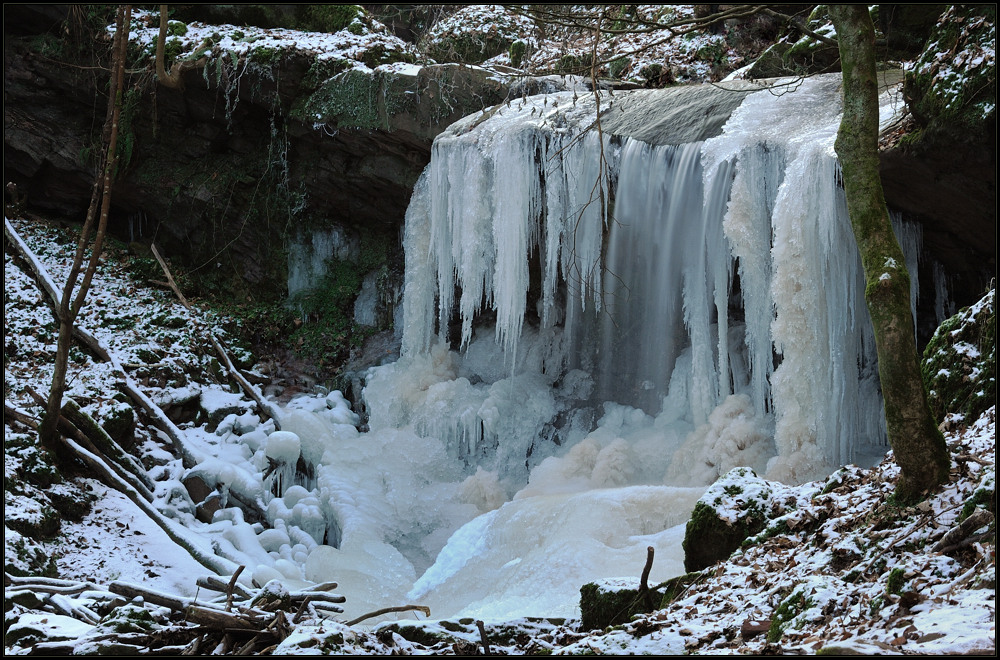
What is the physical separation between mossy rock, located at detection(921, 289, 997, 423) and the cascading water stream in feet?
6.21

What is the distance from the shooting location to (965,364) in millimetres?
4637

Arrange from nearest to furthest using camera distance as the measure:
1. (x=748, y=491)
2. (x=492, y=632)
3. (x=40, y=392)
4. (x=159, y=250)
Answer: (x=492, y=632)
(x=748, y=491)
(x=40, y=392)
(x=159, y=250)

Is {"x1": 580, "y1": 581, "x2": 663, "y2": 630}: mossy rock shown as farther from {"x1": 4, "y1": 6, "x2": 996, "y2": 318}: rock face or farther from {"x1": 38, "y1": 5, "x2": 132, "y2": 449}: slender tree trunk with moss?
{"x1": 4, "y1": 6, "x2": 996, "y2": 318}: rock face

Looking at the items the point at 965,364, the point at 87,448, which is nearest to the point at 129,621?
the point at 87,448

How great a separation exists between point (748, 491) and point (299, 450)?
5573mm

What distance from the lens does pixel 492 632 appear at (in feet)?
13.5

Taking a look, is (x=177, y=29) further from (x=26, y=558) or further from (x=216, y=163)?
(x=26, y=558)

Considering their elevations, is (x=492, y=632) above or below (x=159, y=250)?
below

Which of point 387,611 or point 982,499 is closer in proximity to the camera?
point 982,499

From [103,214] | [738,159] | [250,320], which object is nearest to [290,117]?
[250,320]

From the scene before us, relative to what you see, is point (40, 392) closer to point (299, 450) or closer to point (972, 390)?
point (299, 450)

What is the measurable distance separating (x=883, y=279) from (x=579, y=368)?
6431 millimetres

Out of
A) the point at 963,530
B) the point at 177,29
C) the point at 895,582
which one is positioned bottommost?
the point at 895,582

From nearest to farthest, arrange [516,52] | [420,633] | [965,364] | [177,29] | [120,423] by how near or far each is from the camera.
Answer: [420,633] < [965,364] < [120,423] < [177,29] < [516,52]
